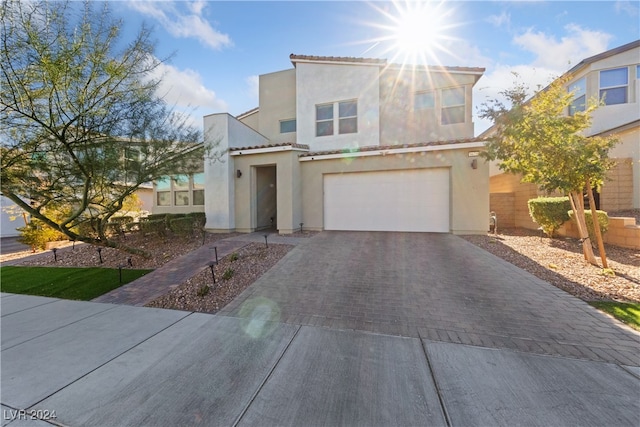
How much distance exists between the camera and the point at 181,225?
9.98 m

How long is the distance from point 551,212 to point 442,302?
291 inches

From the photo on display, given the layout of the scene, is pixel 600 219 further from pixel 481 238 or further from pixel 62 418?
pixel 62 418

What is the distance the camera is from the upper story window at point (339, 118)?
12.6 metres

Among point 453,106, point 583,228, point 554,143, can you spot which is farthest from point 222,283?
point 453,106

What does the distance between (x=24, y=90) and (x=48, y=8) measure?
155 cm

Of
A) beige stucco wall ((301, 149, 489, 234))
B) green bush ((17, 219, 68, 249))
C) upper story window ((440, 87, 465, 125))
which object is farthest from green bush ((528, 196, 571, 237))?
green bush ((17, 219, 68, 249))

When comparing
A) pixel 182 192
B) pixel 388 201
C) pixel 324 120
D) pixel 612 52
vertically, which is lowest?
pixel 388 201

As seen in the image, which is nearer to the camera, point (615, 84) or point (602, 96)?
point (602, 96)

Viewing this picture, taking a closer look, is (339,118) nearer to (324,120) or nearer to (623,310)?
(324,120)

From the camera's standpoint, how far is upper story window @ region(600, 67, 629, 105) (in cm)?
1327

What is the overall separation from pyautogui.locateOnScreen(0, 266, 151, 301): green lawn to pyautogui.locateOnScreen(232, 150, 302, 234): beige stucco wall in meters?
4.96

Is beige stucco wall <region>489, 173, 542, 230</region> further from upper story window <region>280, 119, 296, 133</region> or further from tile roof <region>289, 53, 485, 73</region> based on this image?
upper story window <region>280, 119, 296, 133</region>

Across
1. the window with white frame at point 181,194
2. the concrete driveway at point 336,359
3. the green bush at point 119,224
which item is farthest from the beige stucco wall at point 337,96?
the concrete driveway at point 336,359

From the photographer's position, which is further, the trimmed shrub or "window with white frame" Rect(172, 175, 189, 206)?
"window with white frame" Rect(172, 175, 189, 206)
